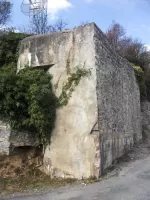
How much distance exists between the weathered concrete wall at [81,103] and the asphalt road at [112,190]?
0.67 meters

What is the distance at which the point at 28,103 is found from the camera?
928cm

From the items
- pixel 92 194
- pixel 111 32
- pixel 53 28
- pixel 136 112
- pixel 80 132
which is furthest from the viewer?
pixel 111 32

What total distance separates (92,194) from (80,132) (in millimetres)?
2195

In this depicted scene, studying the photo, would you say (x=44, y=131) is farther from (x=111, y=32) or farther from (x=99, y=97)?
(x=111, y=32)

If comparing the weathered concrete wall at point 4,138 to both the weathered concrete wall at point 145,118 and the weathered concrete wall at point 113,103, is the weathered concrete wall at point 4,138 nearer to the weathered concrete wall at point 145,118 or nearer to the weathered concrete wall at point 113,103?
the weathered concrete wall at point 113,103

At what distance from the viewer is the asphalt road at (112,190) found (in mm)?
7016

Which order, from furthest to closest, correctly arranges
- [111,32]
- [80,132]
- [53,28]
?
1. [111,32]
2. [53,28]
3. [80,132]

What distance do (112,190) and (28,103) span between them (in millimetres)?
3934

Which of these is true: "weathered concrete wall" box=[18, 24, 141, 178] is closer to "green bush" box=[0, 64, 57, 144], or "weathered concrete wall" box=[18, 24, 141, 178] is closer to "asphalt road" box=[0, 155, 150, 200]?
"green bush" box=[0, 64, 57, 144]

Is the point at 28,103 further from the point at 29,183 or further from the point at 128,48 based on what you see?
the point at 128,48

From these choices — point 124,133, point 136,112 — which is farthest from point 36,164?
point 136,112

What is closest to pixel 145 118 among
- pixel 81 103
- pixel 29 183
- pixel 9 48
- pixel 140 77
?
pixel 140 77

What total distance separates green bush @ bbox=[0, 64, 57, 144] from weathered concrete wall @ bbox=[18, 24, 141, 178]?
34cm

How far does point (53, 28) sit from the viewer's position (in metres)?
25.7
